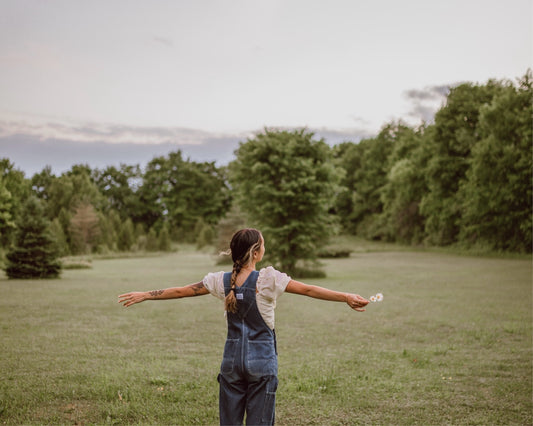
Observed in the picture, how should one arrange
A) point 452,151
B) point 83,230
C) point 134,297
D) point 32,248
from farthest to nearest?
point 83,230 → point 452,151 → point 32,248 → point 134,297

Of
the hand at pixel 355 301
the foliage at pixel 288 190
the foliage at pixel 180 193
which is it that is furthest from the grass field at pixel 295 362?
the foliage at pixel 180 193

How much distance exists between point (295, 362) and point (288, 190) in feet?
Answer: 45.3

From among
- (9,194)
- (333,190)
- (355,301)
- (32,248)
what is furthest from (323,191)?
(9,194)

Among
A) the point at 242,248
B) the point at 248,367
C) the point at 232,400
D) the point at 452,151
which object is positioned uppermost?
the point at 452,151

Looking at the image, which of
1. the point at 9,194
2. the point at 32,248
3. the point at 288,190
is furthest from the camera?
the point at 9,194

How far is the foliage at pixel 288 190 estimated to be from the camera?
70.1 ft

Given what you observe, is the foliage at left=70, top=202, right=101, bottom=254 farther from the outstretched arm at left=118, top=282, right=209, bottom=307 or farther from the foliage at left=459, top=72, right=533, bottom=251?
the outstretched arm at left=118, top=282, right=209, bottom=307

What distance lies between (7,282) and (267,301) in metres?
20.1

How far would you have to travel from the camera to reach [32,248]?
21.5 m

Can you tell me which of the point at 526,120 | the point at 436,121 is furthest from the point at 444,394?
the point at 436,121

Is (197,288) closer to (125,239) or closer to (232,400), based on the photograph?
(232,400)

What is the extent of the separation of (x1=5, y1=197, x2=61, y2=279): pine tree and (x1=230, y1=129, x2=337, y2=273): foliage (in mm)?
9424

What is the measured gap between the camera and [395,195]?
6362 cm

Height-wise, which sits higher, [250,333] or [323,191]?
[323,191]
